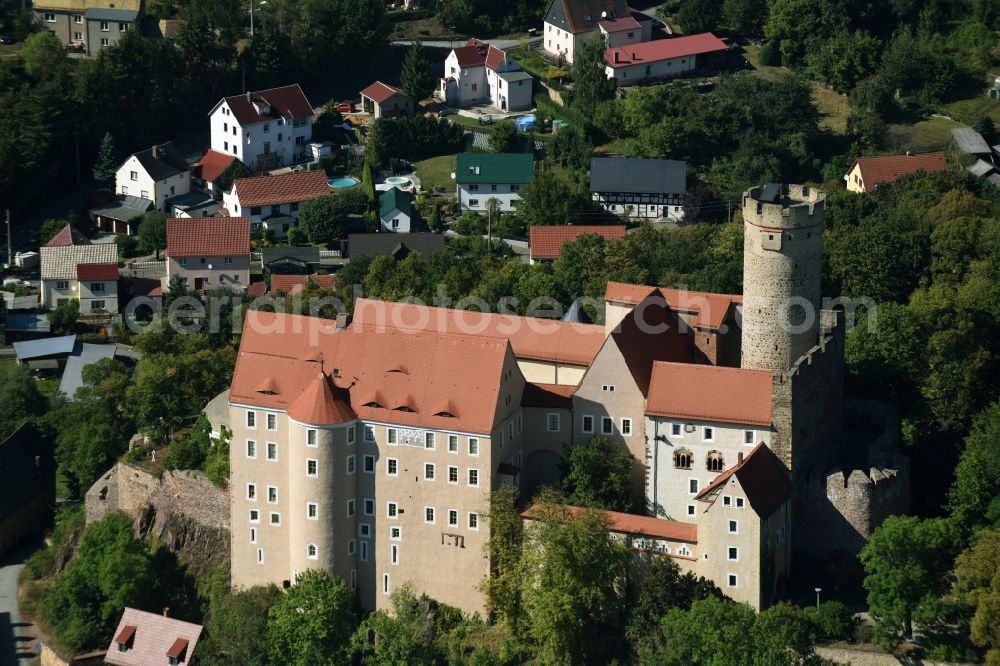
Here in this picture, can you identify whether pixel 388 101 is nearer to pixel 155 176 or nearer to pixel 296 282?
pixel 155 176

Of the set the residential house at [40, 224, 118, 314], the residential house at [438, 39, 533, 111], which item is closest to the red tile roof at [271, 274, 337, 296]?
the residential house at [40, 224, 118, 314]

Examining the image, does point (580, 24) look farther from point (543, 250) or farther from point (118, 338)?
point (118, 338)

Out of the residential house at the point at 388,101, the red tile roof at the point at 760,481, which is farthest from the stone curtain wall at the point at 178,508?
the residential house at the point at 388,101

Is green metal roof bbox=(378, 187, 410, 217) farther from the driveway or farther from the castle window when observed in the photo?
the castle window

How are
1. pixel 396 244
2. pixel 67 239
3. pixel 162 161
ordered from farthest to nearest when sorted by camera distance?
pixel 162 161 → pixel 67 239 → pixel 396 244

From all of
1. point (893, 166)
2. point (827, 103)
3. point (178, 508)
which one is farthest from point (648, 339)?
point (827, 103)
